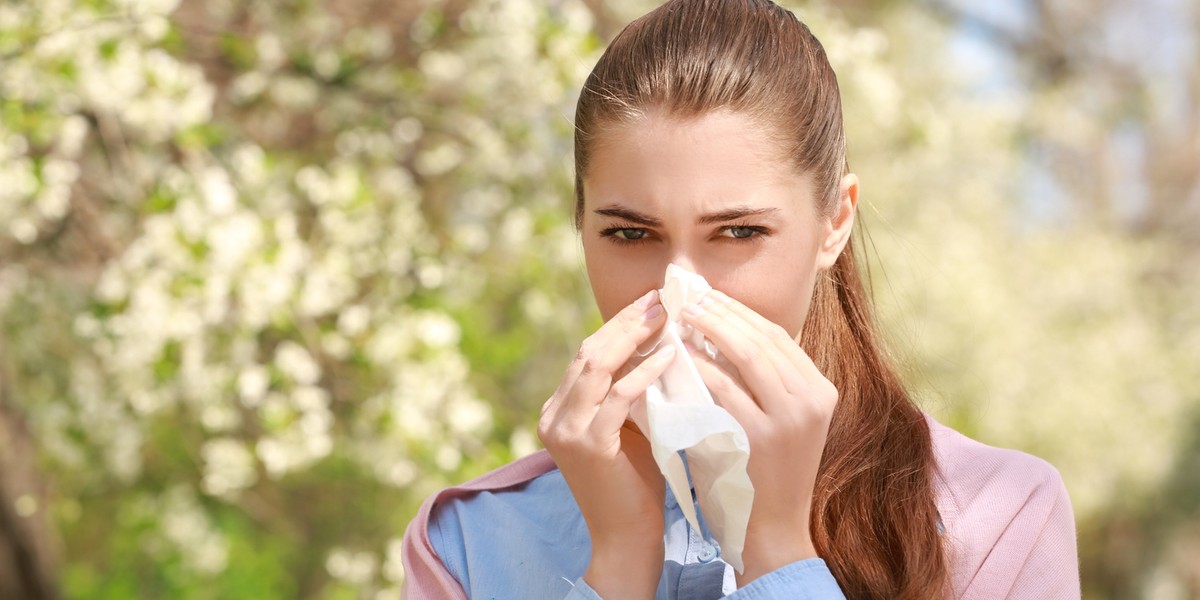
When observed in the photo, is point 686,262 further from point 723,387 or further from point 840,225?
point 840,225

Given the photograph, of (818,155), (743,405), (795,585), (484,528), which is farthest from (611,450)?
(818,155)

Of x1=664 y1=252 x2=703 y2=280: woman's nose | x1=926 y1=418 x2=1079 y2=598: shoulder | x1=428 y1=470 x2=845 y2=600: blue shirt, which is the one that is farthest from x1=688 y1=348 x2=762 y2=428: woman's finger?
x1=926 y1=418 x2=1079 y2=598: shoulder

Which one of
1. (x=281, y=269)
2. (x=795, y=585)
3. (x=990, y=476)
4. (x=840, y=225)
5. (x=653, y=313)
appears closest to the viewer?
(x=795, y=585)

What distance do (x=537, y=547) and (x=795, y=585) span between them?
1.51ft

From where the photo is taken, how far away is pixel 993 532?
1.66 m

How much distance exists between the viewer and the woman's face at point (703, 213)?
1604mm

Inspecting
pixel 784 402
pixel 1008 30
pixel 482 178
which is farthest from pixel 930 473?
pixel 1008 30

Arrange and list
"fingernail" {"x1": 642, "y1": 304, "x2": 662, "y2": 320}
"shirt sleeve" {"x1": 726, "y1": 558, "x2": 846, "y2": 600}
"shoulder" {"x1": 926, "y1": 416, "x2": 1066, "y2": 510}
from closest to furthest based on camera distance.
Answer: "shirt sleeve" {"x1": 726, "y1": 558, "x2": 846, "y2": 600}
"fingernail" {"x1": 642, "y1": 304, "x2": 662, "y2": 320}
"shoulder" {"x1": 926, "y1": 416, "x2": 1066, "y2": 510}

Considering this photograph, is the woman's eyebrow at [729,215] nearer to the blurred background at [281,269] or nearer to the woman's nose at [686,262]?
the woman's nose at [686,262]

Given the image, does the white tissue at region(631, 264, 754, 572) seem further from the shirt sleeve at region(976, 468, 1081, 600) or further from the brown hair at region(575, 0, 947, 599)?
the shirt sleeve at region(976, 468, 1081, 600)

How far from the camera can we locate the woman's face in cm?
160

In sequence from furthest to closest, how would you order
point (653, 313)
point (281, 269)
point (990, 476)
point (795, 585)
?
point (281, 269) → point (990, 476) → point (653, 313) → point (795, 585)

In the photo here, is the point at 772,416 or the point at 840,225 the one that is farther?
the point at 840,225

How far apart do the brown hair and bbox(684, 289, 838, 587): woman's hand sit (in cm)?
18
